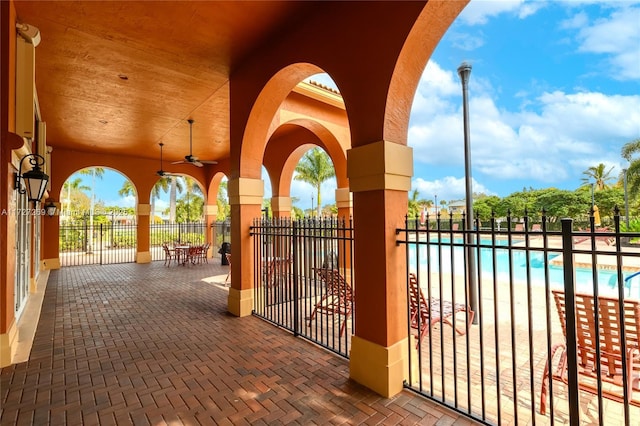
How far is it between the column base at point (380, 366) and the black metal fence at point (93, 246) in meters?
12.4

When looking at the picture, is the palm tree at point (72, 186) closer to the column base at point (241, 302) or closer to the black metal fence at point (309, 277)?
the column base at point (241, 302)

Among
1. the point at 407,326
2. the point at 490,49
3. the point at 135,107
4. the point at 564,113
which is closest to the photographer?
the point at 407,326

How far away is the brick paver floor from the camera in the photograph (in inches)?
97.1

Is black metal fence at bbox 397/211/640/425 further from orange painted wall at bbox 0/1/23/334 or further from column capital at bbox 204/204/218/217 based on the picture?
column capital at bbox 204/204/218/217

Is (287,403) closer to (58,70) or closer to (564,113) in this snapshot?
(58,70)

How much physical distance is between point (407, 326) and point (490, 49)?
86.8 meters

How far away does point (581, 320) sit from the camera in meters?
2.72

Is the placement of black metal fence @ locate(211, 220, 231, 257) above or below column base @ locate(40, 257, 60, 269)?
above

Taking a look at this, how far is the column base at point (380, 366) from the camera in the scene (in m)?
2.74

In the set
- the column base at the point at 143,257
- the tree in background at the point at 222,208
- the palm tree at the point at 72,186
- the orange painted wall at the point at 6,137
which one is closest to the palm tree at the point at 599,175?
the tree in background at the point at 222,208

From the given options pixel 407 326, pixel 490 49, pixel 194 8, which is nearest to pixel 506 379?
pixel 407 326

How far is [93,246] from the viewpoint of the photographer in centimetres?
1989

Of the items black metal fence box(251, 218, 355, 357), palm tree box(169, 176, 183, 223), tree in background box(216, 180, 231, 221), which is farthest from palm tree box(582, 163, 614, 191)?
palm tree box(169, 176, 183, 223)

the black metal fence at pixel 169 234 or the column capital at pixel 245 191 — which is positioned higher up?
the column capital at pixel 245 191
